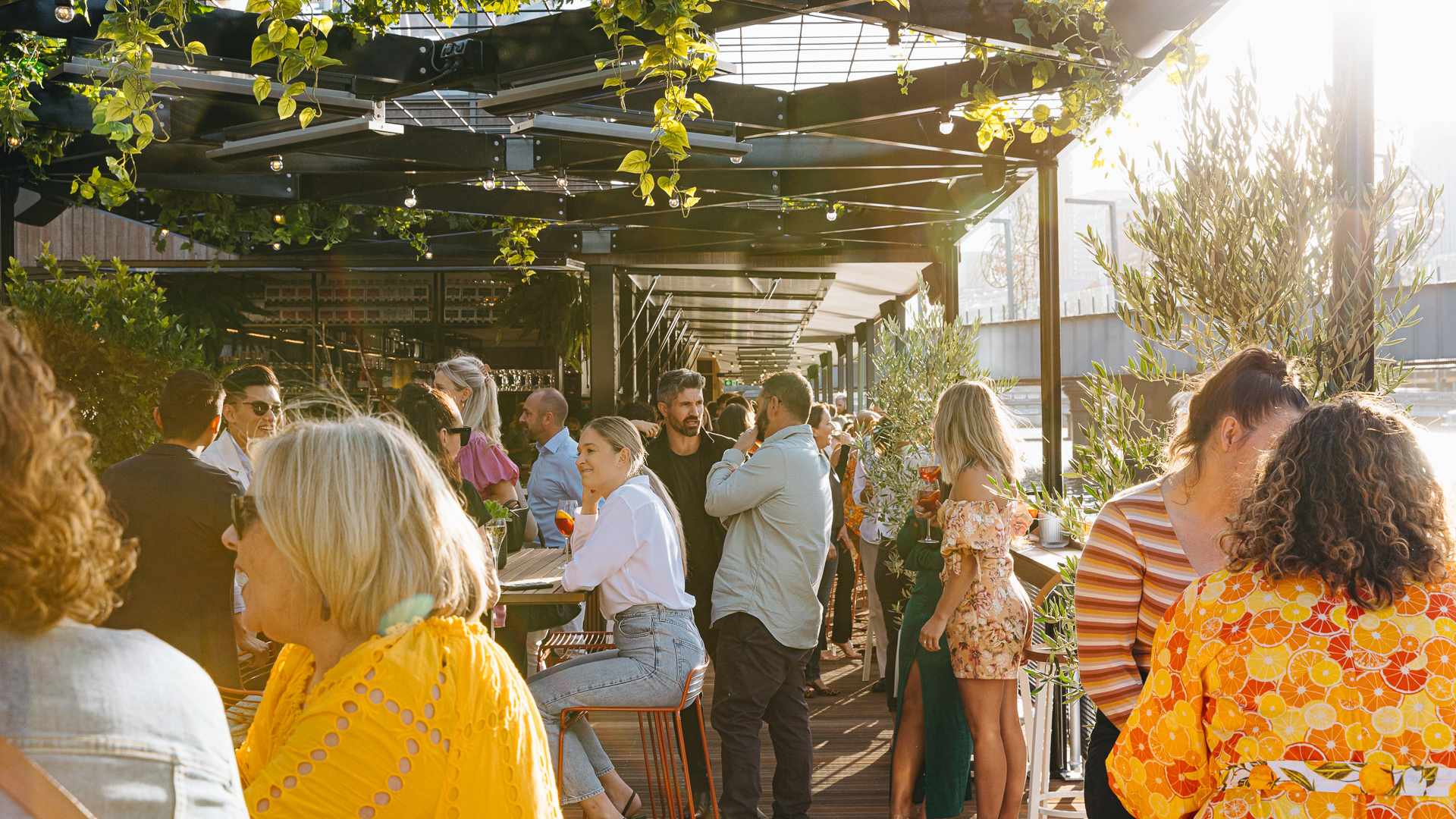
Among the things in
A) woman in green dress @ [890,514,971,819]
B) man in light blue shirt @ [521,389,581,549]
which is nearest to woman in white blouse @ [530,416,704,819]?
woman in green dress @ [890,514,971,819]

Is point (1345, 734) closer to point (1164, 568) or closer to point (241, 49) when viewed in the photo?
point (1164, 568)

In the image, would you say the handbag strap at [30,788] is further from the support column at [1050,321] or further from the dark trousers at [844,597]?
the dark trousers at [844,597]

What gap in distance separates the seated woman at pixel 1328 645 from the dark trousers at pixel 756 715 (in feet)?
9.40

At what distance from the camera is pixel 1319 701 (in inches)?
67.4

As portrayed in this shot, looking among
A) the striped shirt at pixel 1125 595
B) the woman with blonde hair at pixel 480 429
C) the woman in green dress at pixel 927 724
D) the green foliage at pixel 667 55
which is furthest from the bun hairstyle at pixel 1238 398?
the woman with blonde hair at pixel 480 429

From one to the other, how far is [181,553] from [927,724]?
2.79m

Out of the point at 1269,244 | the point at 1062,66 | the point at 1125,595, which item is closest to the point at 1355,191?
the point at 1269,244

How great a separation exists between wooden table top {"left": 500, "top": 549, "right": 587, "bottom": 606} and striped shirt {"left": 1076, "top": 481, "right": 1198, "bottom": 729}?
2231 millimetres

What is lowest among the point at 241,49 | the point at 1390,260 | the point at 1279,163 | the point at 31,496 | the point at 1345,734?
the point at 1345,734

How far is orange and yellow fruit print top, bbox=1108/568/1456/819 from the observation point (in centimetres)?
169

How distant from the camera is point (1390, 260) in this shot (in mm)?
2625

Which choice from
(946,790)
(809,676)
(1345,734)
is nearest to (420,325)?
(809,676)

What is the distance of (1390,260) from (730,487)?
268cm

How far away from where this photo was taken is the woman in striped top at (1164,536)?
7.70 ft
